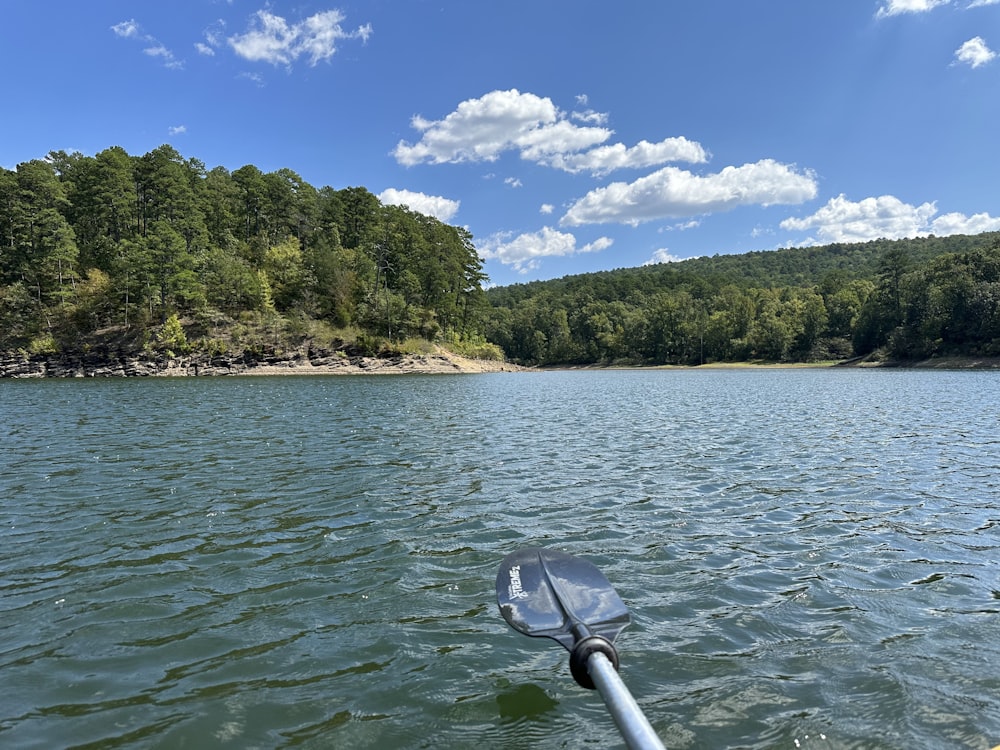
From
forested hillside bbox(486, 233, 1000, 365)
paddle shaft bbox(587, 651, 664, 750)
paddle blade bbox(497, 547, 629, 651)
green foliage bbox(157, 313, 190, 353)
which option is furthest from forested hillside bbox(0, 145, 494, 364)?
paddle shaft bbox(587, 651, 664, 750)

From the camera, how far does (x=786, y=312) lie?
418 feet

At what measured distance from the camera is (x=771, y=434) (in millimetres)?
19453

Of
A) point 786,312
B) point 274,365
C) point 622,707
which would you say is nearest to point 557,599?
point 622,707

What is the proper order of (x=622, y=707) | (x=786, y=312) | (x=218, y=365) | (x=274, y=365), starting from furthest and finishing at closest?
(x=786, y=312) → (x=274, y=365) → (x=218, y=365) → (x=622, y=707)

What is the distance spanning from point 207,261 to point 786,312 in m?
117

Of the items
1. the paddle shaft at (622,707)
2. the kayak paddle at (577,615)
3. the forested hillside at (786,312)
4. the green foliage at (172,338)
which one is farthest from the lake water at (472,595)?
the forested hillside at (786,312)

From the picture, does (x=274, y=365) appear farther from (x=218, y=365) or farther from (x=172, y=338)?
(x=172, y=338)

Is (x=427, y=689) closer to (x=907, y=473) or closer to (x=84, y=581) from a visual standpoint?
(x=84, y=581)

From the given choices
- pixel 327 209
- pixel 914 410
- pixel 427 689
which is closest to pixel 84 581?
pixel 427 689

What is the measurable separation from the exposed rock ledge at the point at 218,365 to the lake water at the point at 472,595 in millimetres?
58623

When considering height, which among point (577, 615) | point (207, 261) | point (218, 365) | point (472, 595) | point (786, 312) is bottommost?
point (472, 595)

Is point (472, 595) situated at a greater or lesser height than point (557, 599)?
lesser

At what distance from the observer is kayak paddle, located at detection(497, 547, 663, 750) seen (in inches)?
127

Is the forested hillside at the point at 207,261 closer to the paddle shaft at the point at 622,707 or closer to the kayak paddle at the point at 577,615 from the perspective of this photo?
the kayak paddle at the point at 577,615
